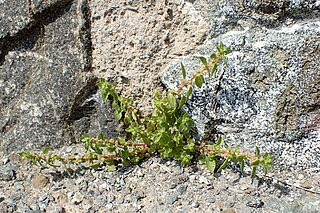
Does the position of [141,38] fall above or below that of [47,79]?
above

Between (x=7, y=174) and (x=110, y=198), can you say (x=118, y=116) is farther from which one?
(x=7, y=174)

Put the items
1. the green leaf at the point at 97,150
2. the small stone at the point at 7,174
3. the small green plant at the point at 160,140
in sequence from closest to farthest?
the small green plant at the point at 160,140
the green leaf at the point at 97,150
the small stone at the point at 7,174

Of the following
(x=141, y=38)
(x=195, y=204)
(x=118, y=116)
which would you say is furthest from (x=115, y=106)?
(x=195, y=204)

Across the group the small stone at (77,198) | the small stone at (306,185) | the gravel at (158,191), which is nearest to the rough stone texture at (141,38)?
the gravel at (158,191)

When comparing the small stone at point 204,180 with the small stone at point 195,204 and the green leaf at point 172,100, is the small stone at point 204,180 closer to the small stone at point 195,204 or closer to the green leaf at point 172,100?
the small stone at point 195,204

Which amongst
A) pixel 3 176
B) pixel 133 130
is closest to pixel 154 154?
pixel 133 130
